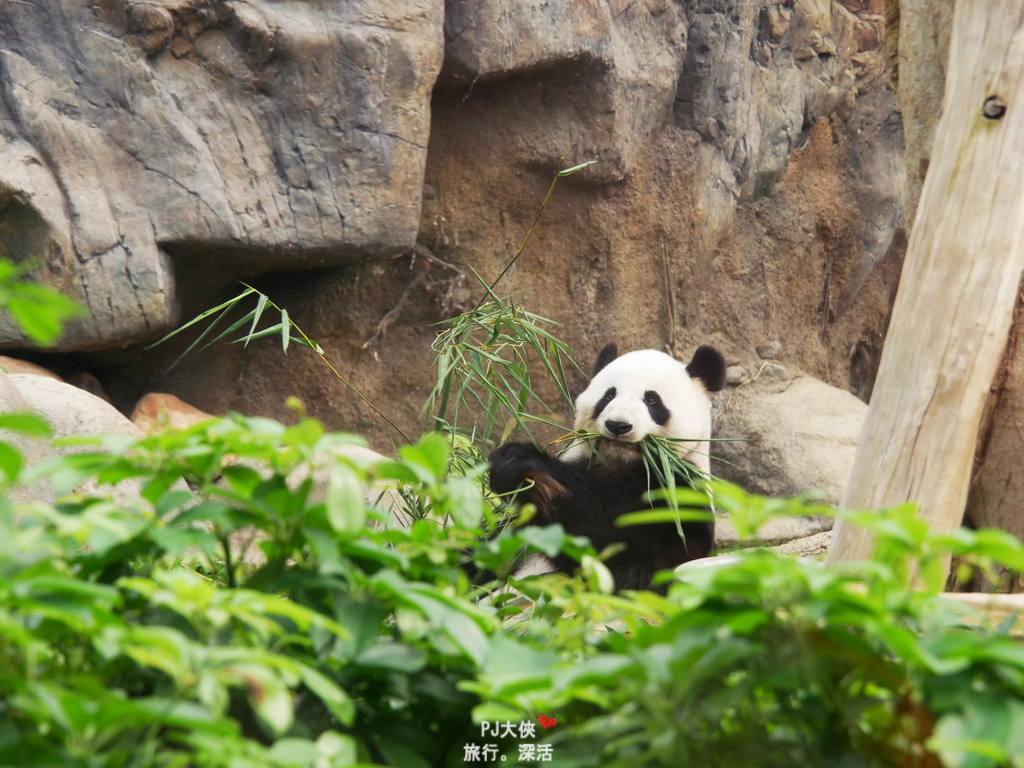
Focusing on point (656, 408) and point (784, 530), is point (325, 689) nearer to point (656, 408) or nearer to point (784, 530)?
point (656, 408)

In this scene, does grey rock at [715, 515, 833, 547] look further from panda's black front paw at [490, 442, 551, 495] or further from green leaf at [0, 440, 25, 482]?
green leaf at [0, 440, 25, 482]

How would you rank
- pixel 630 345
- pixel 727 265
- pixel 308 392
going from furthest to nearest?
pixel 727 265
pixel 630 345
pixel 308 392

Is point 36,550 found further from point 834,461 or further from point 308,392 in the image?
point 834,461

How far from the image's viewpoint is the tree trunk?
1941 millimetres

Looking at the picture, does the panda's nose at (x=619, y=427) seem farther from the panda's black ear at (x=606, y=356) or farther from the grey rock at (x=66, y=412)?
the grey rock at (x=66, y=412)

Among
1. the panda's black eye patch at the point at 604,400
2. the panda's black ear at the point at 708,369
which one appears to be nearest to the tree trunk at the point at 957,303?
the panda's black eye patch at the point at 604,400

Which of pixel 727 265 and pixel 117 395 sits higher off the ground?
pixel 727 265

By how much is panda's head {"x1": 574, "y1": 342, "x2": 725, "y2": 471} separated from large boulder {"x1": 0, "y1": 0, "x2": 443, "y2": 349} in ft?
5.46

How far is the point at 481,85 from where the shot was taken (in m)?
4.75

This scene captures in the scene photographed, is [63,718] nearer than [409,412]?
Yes

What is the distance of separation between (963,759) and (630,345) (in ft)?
15.4

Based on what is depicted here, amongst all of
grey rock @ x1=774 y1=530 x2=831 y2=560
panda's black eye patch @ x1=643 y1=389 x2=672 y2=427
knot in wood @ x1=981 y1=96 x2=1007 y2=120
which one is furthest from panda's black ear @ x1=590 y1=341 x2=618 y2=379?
knot in wood @ x1=981 y1=96 x2=1007 y2=120

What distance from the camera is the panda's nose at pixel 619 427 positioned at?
2814 millimetres

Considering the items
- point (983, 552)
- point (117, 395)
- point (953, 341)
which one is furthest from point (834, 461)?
point (983, 552)
